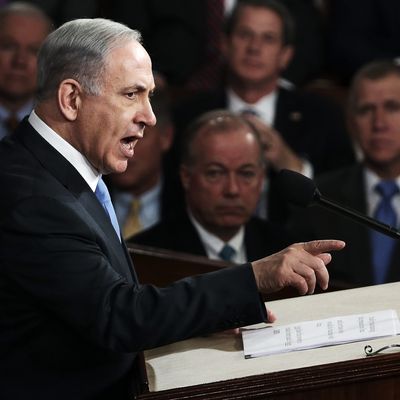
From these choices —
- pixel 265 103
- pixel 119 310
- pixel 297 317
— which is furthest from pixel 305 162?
pixel 119 310

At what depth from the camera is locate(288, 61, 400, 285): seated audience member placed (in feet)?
10.6

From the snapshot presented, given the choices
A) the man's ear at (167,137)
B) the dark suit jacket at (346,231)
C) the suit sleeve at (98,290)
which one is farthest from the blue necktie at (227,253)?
the suit sleeve at (98,290)

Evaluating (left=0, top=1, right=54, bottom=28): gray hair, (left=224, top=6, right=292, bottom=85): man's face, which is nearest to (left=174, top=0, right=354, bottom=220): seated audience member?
(left=224, top=6, right=292, bottom=85): man's face

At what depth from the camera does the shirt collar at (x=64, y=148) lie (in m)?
1.78

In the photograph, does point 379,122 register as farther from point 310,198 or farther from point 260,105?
point 310,198

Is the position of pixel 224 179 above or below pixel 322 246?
above

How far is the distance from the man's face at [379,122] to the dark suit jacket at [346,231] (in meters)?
0.14

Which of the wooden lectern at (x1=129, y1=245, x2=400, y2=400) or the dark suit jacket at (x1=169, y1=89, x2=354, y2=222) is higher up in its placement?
the dark suit jacket at (x1=169, y1=89, x2=354, y2=222)

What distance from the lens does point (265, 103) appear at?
3926 mm

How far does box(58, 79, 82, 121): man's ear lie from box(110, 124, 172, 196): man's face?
1900mm

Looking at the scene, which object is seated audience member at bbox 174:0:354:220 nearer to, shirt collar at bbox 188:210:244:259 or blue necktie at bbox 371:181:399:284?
blue necktie at bbox 371:181:399:284

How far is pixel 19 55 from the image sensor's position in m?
4.02

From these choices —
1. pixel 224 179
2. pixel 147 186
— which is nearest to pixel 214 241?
pixel 224 179

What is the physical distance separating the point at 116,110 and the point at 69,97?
0.08m
